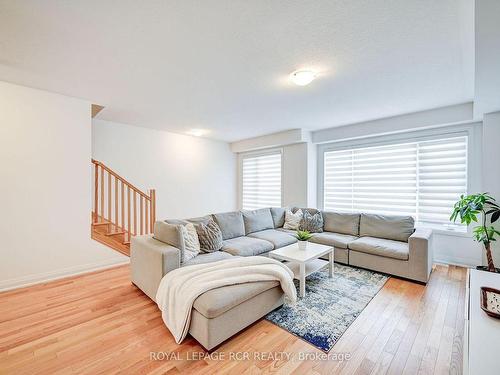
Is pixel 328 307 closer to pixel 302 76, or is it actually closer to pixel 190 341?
pixel 190 341

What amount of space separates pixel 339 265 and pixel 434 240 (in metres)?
1.71

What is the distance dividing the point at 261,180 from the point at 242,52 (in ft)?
13.7

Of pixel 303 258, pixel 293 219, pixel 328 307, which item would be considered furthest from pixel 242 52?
pixel 293 219

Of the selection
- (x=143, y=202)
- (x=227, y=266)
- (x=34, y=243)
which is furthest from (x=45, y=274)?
(x=227, y=266)

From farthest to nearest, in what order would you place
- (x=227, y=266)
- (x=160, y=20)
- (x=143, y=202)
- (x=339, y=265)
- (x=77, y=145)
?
(x=143, y=202) < (x=339, y=265) < (x=77, y=145) < (x=227, y=266) < (x=160, y=20)

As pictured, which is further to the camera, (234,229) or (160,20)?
(234,229)

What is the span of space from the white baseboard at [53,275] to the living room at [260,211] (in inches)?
0.8

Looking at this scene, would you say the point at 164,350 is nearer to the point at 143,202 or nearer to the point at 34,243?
the point at 34,243

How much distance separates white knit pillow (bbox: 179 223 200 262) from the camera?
2676 mm

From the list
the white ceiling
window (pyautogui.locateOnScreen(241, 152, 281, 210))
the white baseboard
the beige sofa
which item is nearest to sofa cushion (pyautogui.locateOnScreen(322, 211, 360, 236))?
the beige sofa

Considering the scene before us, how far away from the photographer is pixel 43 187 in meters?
3.05

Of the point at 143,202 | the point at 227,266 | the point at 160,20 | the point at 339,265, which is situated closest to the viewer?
the point at 160,20

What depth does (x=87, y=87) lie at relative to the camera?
115 inches

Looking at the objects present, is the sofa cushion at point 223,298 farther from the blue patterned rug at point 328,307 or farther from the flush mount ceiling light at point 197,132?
the flush mount ceiling light at point 197,132
